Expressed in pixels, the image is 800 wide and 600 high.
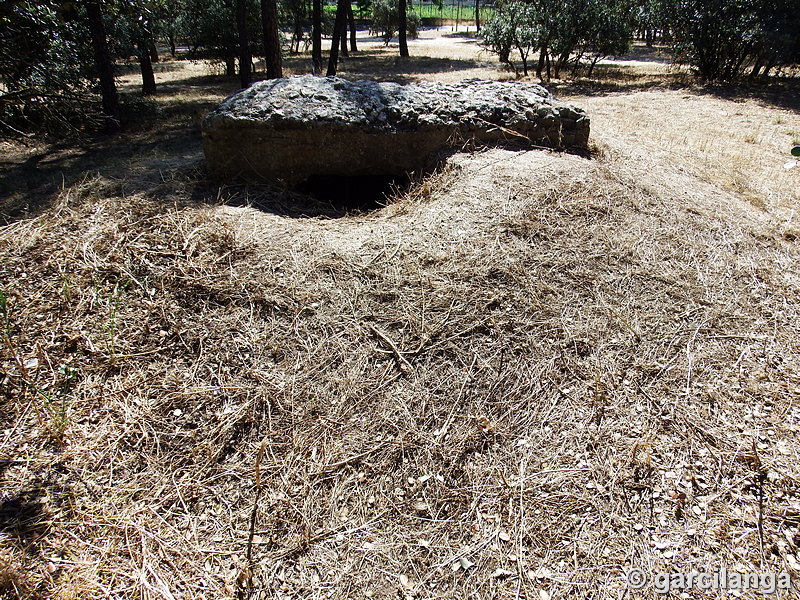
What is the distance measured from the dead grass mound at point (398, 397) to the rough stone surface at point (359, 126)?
0.81 metres

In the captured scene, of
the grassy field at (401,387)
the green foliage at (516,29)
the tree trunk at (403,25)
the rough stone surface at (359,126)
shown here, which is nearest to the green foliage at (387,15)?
the tree trunk at (403,25)

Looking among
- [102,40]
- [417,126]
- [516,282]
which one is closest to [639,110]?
[417,126]

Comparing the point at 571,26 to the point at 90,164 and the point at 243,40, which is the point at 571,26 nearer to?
the point at 243,40

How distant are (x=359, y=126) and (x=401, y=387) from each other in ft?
8.92

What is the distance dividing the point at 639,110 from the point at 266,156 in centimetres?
770

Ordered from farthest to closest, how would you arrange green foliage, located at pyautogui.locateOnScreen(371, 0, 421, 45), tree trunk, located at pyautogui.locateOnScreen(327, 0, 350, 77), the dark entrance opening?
green foliage, located at pyautogui.locateOnScreen(371, 0, 421, 45), tree trunk, located at pyautogui.locateOnScreen(327, 0, 350, 77), the dark entrance opening

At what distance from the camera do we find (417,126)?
462 cm

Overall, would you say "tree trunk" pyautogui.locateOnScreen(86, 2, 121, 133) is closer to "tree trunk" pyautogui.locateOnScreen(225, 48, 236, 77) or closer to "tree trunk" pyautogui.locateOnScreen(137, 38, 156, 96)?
"tree trunk" pyautogui.locateOnScreen(137, 38, 156, 96)

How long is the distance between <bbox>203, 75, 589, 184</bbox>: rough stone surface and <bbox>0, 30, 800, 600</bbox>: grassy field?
0.40 metres

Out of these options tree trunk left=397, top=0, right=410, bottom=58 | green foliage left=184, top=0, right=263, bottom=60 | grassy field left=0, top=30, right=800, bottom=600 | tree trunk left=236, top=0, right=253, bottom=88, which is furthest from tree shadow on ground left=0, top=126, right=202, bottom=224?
tree trunk left=397, top=0, right=410, bottom=58

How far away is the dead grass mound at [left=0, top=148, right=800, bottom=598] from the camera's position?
7.07 ft

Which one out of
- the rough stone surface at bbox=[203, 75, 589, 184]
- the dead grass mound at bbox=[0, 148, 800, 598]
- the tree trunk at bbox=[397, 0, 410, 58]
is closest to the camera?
the dead grass mound at bbox=[0, 148, 800, 598]

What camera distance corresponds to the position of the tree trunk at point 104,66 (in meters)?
7.06

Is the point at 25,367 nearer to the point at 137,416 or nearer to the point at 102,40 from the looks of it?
the point at 137,416
